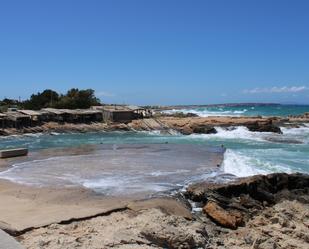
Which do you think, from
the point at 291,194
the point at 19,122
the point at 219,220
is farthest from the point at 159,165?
the point at 19,122

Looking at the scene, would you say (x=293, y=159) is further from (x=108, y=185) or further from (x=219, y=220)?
(x=219, y=220)

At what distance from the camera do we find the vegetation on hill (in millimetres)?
69375

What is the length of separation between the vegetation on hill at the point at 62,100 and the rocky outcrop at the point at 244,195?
5189cm

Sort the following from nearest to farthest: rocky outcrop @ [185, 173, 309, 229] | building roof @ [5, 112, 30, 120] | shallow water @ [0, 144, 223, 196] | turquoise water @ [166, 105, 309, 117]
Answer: rocky outcrop @ [185, 173, 309, 229], shallow water @ [0, 144, 223, 196], building roof @ [5, 112, 30, 120], turquoise water @ [166, 105, 309, 117]

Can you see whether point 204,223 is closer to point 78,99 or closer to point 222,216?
point 222,216

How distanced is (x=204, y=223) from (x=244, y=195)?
12.6 ft

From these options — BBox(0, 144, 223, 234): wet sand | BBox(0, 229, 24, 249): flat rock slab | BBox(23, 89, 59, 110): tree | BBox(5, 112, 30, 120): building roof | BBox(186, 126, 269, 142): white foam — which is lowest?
BBox(186, 126, 269, 142): white foam

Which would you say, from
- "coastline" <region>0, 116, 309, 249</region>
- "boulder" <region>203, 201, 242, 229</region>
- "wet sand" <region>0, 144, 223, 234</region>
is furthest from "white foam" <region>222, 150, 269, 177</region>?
"boulder" <region>203, 201, 242, 229</region>

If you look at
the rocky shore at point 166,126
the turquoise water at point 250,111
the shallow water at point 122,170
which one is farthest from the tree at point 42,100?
the shallow water at point 122,170

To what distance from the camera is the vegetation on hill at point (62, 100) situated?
228ft

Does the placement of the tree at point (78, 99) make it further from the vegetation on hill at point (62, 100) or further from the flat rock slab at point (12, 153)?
the flat rock slab at point (12, 153)

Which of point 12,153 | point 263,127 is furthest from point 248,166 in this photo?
point 263,127

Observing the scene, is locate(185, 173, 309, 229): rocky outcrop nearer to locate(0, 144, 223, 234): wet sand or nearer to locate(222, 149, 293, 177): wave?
locate(0, 144, 223, 234): wet sand

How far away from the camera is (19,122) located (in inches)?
2167
